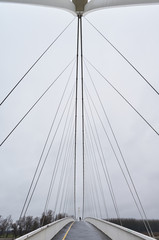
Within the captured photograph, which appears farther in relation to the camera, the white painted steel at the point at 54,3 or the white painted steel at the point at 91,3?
the white painted steel at the point at 54,3

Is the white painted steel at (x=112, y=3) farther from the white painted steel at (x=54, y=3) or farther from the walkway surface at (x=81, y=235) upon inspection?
the walkway surface at (x=81, y=235)

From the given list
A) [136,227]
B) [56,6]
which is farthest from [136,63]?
[136,227]

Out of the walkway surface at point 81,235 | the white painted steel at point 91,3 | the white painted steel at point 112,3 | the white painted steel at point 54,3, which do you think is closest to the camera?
the white painted steel at point 112,3

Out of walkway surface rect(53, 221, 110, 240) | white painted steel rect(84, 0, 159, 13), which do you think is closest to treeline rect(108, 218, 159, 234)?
walkway surface rect(53, 221, 110, 240)

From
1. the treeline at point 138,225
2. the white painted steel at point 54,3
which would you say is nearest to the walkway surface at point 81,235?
the treeline at point 138,225

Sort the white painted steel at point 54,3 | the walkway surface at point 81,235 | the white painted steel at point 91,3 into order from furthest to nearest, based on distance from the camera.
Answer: the walkway surface at point 81,235, the white painted steel at point 54,3, the white painted steel at point 91,3

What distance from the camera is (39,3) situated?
28.2 ft

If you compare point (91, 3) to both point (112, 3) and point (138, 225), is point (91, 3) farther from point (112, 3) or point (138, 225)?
point (138, 225)

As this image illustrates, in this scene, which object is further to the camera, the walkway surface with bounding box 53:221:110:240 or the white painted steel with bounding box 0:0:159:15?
the walkway surface with bounding box 53:221:110:240

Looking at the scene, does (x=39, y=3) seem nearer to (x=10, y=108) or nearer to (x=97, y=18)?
(x=97, y=18)

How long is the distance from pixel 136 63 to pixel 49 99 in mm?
9179

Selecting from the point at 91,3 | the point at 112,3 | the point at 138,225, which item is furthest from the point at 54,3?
the point at 138,225

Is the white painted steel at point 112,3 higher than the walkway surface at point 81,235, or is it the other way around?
the white painted steel at point 112,3

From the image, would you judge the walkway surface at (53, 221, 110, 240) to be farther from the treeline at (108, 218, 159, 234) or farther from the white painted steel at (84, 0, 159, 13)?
the white painted steel at (84, 0, 159, 13)
